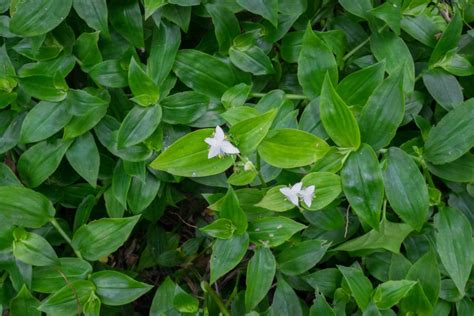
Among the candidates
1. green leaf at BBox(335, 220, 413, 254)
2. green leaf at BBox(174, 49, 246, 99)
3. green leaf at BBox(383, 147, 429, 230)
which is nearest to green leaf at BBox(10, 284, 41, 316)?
green leaf at BBox(174, 49, 246, 99)

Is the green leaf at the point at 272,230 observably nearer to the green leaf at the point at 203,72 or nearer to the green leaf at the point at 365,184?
the green leaf at the point at 365,184

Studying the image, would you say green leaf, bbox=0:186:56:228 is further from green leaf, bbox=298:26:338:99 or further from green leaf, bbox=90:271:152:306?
green leaf, bbox=298:26:338:99

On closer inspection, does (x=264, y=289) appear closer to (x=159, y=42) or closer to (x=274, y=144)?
(x=274, y=144)

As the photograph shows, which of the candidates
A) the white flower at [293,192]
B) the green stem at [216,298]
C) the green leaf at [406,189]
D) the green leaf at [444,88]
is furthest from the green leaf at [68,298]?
the green leaf at [444,88]

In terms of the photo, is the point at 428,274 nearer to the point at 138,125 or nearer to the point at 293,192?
the point at 293,192

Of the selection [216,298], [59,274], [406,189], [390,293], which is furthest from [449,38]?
[59,274]

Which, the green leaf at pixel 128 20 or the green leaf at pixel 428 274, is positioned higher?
the green leaf at pixel 128 20
